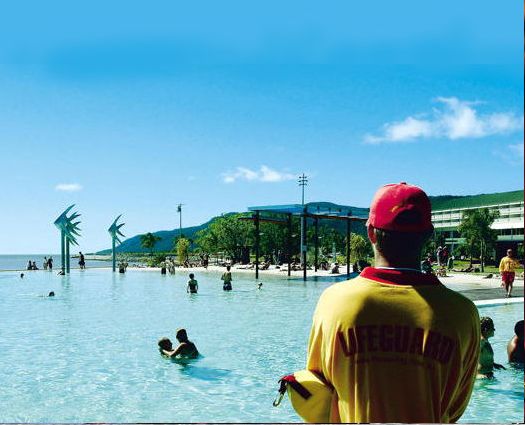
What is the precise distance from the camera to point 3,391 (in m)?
8.88

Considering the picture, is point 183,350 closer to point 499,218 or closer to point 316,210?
point 316,210

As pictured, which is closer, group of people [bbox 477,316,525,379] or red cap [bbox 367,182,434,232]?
red cap [bbox 367,182,434,232]

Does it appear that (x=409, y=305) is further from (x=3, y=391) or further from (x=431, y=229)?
(x=3, y=391)

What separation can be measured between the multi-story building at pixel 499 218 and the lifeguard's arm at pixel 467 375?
200 ft

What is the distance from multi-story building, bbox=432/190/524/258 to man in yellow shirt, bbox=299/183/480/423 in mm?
60992

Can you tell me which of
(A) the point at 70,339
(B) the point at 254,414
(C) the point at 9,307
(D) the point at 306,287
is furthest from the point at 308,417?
(D) the point at 306,287

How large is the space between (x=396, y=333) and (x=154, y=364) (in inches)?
370

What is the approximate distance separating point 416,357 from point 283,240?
71.6m

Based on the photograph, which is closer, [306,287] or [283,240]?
[306,287]

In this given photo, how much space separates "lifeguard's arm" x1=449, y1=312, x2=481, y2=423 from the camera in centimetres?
210

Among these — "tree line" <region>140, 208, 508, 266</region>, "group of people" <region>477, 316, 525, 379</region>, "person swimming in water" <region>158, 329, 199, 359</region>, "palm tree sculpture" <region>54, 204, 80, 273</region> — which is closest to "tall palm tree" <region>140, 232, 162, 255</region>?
"tree line" <region>140, 208, 508, 266</region>

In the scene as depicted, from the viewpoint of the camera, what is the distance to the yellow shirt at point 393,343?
1.99m

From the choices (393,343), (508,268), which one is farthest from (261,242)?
(393,343)

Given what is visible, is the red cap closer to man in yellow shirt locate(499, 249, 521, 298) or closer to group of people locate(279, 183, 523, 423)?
group of people locate(279, 183, 523, 423)
